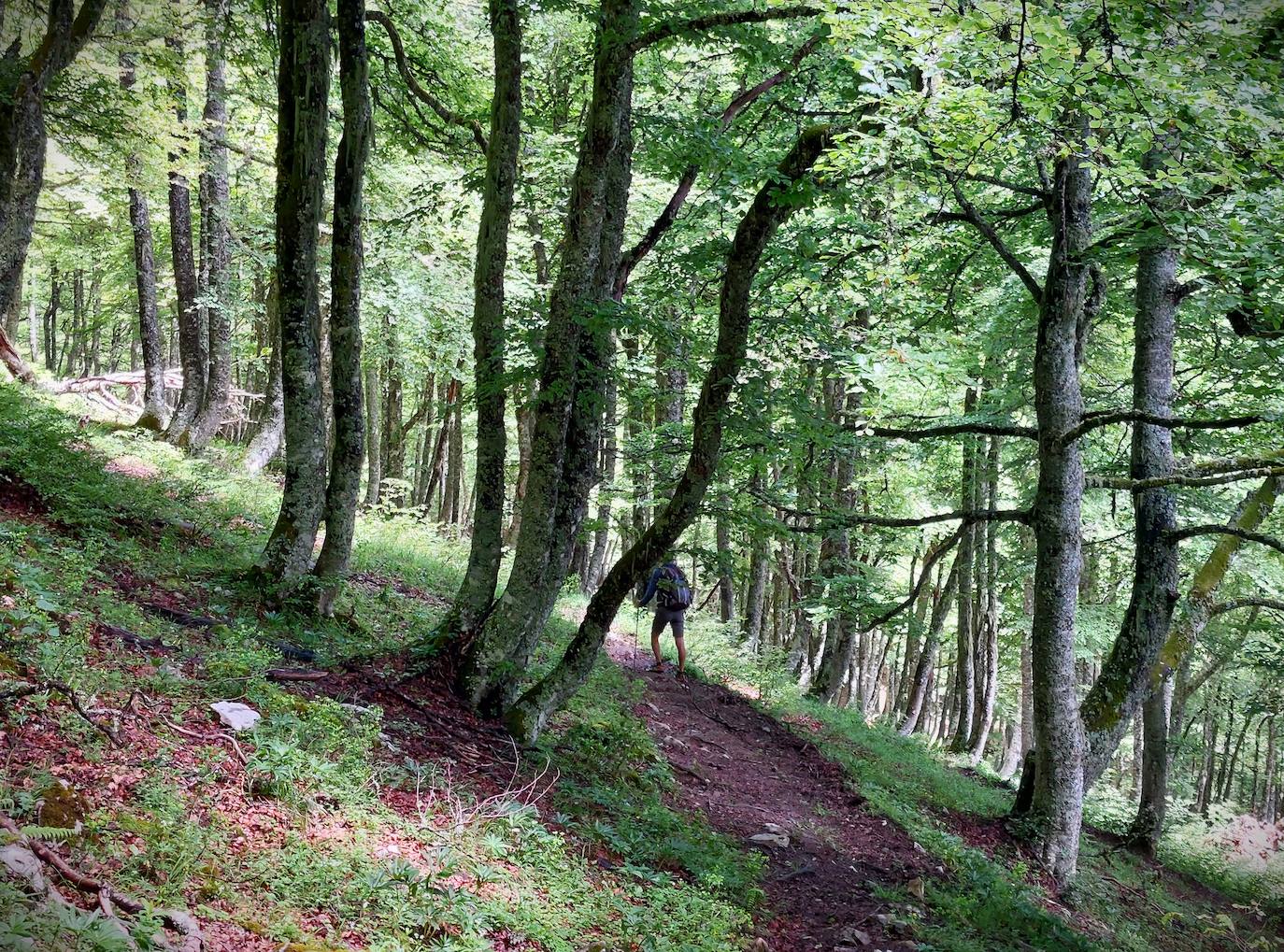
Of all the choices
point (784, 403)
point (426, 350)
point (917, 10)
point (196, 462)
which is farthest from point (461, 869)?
point (426, 350)

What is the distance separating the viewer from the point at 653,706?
10.6 m

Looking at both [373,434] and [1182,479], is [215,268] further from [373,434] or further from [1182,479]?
[1182,479]

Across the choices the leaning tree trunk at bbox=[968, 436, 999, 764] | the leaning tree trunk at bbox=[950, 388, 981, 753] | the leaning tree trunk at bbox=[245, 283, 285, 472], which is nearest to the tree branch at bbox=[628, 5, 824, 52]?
the leaning tree trunk at bbox=[950, 388, 981, 753]

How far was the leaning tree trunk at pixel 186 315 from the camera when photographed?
551 inches

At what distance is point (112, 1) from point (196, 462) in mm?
6576

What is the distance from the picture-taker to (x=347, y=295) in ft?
25.4

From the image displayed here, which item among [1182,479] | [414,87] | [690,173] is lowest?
[1182,479]

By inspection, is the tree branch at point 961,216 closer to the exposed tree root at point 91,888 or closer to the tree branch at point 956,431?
the tree branch at point 956,431

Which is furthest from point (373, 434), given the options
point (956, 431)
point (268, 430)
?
point (956, 431)

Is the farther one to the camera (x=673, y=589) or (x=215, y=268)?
(x=215, y=268)

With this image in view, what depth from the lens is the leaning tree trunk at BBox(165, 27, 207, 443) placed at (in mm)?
13984

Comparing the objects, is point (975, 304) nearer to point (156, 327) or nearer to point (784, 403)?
point (784, 403)

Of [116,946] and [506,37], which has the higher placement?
[506,37]

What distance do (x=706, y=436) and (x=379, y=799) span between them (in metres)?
3.57
